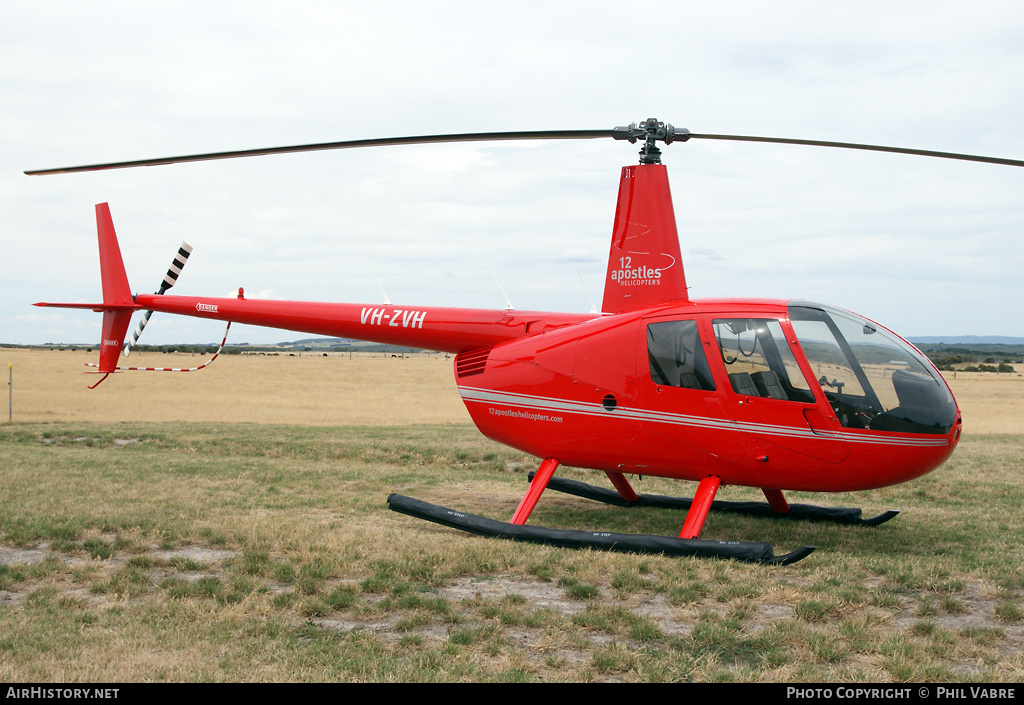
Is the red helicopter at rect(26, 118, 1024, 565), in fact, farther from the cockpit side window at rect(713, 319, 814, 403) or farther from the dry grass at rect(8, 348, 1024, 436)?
the dry grass at rect(8, 348, 1024, 436)

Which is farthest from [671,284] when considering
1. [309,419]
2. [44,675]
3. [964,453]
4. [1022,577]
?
[309,419]

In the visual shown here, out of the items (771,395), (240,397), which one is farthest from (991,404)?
(240,397)

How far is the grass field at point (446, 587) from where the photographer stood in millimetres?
4703

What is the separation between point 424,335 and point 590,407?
9.36 ft

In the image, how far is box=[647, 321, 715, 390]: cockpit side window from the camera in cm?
782

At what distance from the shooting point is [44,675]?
174 inches

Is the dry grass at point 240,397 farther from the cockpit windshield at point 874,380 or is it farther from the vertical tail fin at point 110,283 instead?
the cockpit windshield at point 874,380

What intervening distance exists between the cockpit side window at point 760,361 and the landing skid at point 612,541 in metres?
1.53

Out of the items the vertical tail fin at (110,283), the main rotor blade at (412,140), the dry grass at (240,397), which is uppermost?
the main rotor blade at (412,140)

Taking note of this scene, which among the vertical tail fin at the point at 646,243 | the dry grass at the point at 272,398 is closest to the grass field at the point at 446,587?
the vertical tail fin at the point at 646,243

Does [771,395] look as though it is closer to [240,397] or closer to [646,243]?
[646,243]
